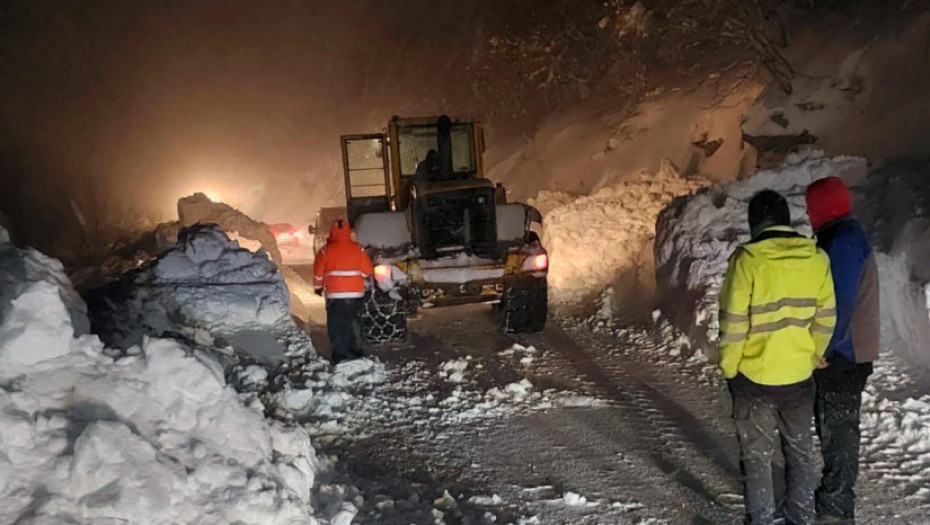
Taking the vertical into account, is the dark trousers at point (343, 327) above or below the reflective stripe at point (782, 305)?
below

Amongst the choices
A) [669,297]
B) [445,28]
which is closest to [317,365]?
[669,297]

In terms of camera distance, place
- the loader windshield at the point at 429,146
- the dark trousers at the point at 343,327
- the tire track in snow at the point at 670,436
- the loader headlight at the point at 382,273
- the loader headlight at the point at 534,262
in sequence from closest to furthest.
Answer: the tire track in snow at the point at 670,436 < the dark trousers at the point at 343,327 < the loader headlight at the point at 382,273 < the loader headlight at the point at 534,262 < the loader windshield at the point at 429,146

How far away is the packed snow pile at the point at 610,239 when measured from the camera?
12.1 meters

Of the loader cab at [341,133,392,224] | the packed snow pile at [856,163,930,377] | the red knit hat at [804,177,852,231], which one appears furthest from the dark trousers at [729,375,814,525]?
the loader cab at [341,133,392,224]

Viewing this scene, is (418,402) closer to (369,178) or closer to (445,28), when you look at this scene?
(369,178)

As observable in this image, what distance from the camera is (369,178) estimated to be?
1205cm

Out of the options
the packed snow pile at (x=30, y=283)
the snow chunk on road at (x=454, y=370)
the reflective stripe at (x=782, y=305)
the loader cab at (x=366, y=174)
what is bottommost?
the snow chunk on road at (x=454, y=370)

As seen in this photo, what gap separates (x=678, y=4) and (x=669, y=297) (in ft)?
24.8

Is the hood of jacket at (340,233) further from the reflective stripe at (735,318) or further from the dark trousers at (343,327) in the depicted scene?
the reflective stripe at (735,318)

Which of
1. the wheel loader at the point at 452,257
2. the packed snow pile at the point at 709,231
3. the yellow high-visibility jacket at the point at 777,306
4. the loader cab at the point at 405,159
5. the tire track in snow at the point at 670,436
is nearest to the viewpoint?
the yellow high-visibility jacket at the point at 777,306

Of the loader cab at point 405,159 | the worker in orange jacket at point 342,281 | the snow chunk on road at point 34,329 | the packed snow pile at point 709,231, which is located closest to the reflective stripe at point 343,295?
the worker in orange jacket at point 342,281

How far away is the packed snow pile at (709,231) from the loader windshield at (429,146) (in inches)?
123

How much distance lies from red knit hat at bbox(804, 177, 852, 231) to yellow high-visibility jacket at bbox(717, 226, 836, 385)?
38cm

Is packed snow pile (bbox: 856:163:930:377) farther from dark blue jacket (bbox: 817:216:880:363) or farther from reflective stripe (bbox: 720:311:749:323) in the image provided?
reflective stripe (bbox: 720:311:749:323)
